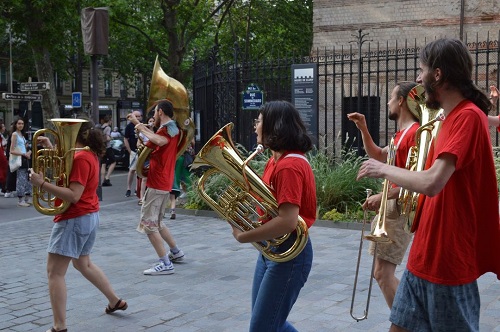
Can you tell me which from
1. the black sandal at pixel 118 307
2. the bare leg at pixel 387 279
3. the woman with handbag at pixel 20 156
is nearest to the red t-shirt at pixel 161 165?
the black sandal at pixel 118 307

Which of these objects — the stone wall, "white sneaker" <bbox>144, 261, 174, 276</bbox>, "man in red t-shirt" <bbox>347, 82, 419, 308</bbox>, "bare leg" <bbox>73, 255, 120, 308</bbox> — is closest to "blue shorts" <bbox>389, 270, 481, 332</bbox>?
"man in red t-shirt" <bbox>347, 82, 419, 308</bbox>

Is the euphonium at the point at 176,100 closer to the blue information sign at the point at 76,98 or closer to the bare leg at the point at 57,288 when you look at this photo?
the bare leg at the point at 57,288

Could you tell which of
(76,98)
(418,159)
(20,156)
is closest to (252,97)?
(20,156)

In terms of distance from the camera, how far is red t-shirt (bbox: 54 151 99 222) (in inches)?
195

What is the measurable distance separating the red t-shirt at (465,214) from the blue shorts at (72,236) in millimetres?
2897

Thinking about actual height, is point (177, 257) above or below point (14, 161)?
below

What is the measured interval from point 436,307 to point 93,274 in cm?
315

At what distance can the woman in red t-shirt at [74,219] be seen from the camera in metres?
4.89

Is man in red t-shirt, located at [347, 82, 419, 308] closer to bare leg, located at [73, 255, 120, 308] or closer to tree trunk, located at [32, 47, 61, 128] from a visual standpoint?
bare leg, located at [73, 255, 120, 308]

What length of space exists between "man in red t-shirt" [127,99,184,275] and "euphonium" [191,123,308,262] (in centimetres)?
351

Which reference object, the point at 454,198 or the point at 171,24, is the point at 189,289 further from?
the point at 171,24

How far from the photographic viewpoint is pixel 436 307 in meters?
2.84

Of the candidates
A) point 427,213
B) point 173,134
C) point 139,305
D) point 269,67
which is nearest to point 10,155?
point 269,67

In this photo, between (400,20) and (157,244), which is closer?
(157,244)
